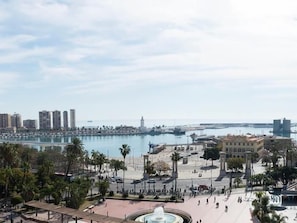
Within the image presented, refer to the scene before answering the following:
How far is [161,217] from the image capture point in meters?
39.5

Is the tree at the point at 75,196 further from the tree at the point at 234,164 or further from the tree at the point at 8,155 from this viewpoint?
the tree at the point at 234,164

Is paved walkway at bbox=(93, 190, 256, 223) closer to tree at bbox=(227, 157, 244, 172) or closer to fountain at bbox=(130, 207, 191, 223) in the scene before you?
fountain at bbox=(130, 207, 191, 223)

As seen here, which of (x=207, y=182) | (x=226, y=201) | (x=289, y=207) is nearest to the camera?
(x=289, y=207)

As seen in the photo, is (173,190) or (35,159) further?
(35,159)

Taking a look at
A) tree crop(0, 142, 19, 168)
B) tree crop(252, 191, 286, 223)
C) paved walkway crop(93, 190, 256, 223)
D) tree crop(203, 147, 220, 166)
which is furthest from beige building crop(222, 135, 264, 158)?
tree crop(252, 191, 286, 223)

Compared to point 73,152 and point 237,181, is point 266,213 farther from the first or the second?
Result: point 73,152

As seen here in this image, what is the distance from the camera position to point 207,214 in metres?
42.1

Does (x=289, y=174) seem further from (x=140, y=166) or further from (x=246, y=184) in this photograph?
(x=140, y=166)

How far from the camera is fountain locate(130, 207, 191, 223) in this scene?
39.1 meters

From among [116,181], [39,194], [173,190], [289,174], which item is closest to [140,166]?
[116,181]

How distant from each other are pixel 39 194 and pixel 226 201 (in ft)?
74.5

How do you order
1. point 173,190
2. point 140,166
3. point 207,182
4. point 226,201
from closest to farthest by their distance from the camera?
point 226,201
point 173,190
point 207,182
point 140,166

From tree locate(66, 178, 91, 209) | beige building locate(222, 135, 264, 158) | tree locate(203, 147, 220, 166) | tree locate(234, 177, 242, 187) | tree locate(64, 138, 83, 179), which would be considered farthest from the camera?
beige building locate(222, 135, 264, 158)

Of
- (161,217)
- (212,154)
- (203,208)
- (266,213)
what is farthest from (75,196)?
(212,154)
